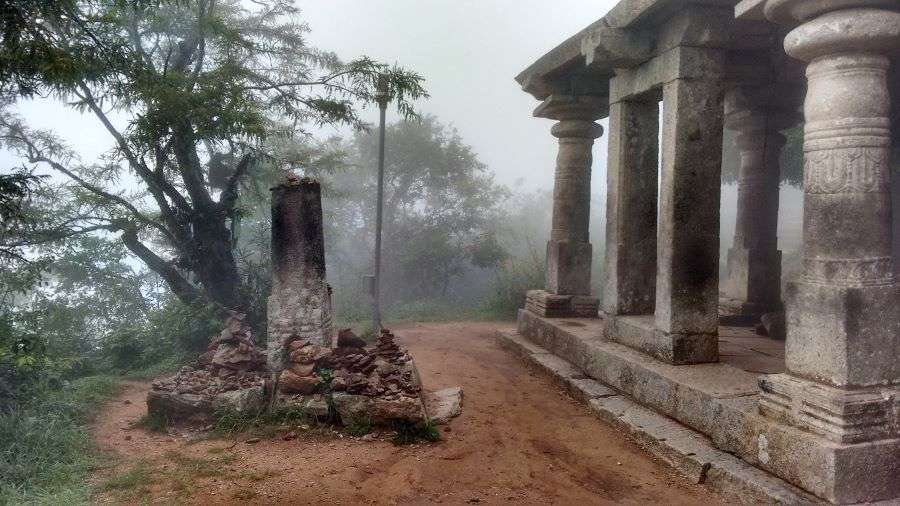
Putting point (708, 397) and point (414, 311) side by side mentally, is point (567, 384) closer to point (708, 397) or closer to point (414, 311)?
point (708, 397)

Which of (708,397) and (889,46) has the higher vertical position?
(889,46)

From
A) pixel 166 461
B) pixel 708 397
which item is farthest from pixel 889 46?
pixel 166 461

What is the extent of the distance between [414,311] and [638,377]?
9.59 metres

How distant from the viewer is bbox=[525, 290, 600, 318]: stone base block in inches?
330

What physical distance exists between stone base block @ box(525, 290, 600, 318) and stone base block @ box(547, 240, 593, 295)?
0.12 meters

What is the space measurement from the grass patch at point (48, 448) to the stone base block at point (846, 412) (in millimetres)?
4557

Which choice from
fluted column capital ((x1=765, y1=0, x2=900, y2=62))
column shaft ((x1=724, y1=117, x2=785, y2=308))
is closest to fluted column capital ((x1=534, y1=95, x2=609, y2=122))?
column shaft ((x1=724, y1=117, x2=785, y2=308))

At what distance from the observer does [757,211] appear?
8.64 metres

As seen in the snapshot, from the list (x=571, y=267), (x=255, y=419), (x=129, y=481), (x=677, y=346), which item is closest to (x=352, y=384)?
(x=255, y=419)

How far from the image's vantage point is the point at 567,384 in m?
6.50

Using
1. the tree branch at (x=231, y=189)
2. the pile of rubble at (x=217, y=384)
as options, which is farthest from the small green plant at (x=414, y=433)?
the tree branch at (x=231, y=189)

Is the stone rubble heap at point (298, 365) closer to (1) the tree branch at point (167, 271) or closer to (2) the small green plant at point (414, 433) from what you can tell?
(2) the small green plant at point (414, 433)

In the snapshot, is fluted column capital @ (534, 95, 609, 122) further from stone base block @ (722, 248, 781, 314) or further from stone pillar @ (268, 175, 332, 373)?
stone pillar @ (268, 175, 332, 373)

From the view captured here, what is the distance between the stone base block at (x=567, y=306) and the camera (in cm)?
838
